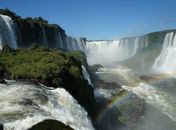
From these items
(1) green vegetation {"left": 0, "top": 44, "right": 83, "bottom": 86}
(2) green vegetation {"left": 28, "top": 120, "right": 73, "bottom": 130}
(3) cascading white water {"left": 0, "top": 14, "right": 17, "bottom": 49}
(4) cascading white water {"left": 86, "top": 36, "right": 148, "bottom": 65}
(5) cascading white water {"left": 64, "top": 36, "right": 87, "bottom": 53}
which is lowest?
(4) cascading white water {"left": 86, "top": 36, "right": 148, "bottom": 65}

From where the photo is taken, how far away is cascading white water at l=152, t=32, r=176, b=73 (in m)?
55.8

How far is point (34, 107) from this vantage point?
46.2 feet

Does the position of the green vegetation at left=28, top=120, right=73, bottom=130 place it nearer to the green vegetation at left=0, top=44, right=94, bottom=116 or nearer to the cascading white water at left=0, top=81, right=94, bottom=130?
the cascading white water at left=0, top=81, right=94, bottom=130

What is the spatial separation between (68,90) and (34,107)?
22.3 ft

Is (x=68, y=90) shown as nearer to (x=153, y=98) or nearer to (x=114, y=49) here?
(x=153, y=98)

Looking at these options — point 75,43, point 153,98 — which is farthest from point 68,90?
point 75,43

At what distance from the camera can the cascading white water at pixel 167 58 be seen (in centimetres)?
5584

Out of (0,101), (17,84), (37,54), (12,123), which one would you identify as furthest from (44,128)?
(37,54)

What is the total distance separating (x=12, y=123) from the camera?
469 inches

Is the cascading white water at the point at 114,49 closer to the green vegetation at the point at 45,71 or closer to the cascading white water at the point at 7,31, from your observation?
the cascading white water at the point at 7,31

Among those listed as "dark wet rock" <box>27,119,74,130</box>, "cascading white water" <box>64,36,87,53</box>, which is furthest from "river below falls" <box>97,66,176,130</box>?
"cascading white water" <box>64,36,87,53</box>

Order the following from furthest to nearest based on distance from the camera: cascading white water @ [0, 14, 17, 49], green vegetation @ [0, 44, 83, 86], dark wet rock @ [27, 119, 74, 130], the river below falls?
1. cascading white water @ [0, 14, 17, 49]
2. the river below falls
3. green vegetation @ [0, 44, 83, 86]
4. dark wet rock @ [27, 119, 74, 130]

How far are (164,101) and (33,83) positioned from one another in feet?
58.9

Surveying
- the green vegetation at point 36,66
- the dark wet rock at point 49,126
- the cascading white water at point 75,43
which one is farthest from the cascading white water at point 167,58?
the dark wet rock at point 49,126
